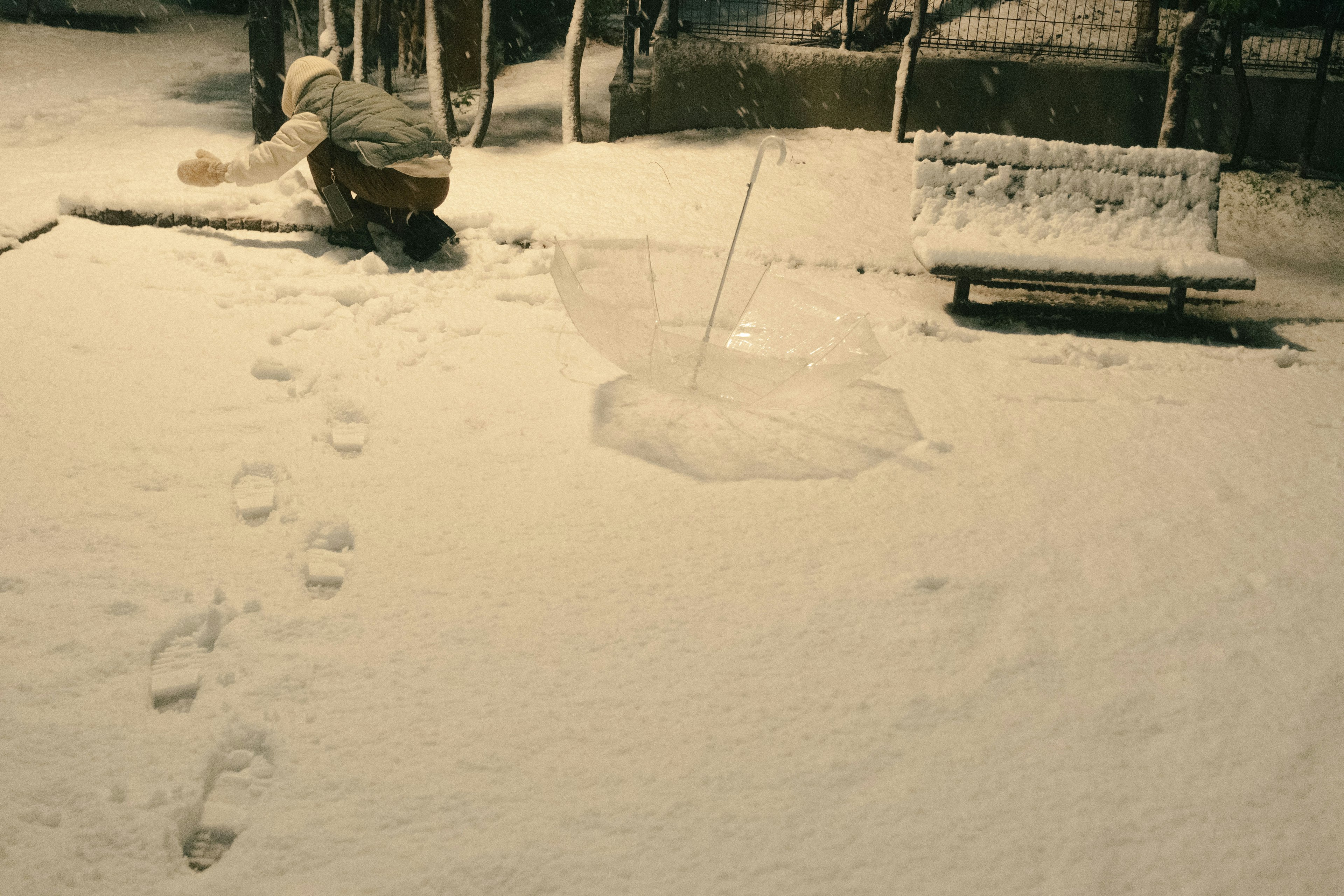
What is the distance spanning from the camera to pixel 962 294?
6.05 metres

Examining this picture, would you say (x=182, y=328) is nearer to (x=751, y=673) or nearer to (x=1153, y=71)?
(x=751, y=673)

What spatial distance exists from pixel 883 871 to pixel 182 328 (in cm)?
411

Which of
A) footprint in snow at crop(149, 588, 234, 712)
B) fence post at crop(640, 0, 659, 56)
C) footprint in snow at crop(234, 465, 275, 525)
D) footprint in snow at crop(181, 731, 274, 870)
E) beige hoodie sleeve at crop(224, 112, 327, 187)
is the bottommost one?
footprint in snow at crop(181, 731, 274, 870)

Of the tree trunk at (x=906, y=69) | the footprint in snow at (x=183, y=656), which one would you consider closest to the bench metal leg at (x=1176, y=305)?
the tree trunk at (x=906, y=69)

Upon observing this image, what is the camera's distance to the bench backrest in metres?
6.20

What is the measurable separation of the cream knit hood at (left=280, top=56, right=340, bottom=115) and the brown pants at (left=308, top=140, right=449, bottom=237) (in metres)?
0.29

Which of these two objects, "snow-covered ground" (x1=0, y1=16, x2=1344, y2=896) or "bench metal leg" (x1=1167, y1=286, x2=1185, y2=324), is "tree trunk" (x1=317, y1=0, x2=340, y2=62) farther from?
"bench metal leg" (x1=1167, y1=286, x2=1185, y2=324)

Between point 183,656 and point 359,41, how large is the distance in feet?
24.8

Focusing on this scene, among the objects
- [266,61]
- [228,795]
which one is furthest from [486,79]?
[228,795]

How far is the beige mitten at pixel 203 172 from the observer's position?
5.49 meters

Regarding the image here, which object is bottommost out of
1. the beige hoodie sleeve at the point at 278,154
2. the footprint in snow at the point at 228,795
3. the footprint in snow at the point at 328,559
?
the footprint in snow at the point at 228,795

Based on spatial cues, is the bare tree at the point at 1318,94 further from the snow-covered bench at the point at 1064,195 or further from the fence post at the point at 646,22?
the fence post at the point at 646,22

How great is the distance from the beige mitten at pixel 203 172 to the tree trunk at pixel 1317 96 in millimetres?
8748

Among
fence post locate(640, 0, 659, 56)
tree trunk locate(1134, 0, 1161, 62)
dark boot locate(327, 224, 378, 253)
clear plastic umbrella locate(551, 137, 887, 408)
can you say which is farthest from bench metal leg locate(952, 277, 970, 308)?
tree trunk locate(1134, 0, 1161, 62)
